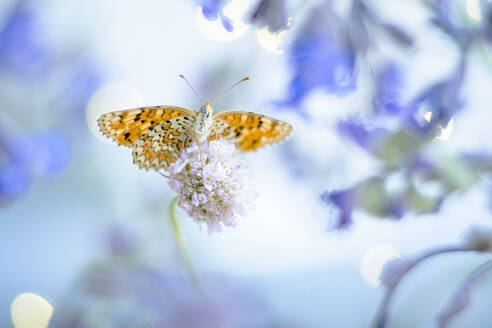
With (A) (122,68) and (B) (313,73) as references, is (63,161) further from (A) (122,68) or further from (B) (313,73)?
(B) (313,73)

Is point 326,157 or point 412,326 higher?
point 326,157

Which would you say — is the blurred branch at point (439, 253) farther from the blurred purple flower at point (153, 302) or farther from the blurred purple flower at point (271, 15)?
the blurred purple flower at point (271, 15)

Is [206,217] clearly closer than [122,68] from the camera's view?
Yes

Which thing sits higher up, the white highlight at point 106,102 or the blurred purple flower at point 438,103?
the white highlight at point 106,102

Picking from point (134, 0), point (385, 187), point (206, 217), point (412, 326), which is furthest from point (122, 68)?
point (412, 326)

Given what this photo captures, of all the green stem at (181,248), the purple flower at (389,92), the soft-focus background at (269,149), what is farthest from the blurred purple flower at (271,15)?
the green stem at (181,248)

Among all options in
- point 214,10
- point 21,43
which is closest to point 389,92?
point 214,10

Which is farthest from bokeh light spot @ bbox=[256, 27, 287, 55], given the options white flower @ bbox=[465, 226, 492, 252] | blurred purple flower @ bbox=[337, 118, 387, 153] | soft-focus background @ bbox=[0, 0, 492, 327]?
white flower @ bbox=[465, 226, 492, 252]
